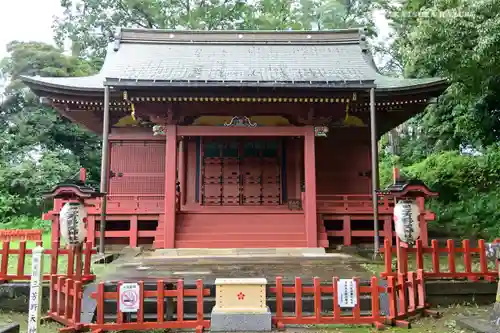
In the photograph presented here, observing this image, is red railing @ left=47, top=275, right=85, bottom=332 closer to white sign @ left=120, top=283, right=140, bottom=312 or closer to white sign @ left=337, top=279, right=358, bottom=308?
white sign @ left=120, top=283, right=140, bottom=312

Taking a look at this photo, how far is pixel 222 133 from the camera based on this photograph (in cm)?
1164

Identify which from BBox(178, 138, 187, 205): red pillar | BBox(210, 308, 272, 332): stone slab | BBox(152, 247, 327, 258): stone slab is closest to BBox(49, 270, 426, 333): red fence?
BBox(210, 308, 272, 332): stone slab

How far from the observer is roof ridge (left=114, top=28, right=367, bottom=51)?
16.1 metres

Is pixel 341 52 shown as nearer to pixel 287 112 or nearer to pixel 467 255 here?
pixel 287 112

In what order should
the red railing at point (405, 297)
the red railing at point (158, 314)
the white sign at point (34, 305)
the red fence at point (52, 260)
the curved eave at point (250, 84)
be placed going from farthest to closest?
1. the curved eave at point (250, 84)
2. the red fence at point (52, 260)
3. the red railing at point (405, 297)
4. the red railing at point (158, 314)
5. the white sign at point (34, 305)

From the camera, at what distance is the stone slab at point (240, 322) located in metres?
5.30

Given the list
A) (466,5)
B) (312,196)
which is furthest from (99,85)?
(466,5)

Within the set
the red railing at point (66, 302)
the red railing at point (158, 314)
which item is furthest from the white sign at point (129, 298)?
the red railing at point (66, 302)

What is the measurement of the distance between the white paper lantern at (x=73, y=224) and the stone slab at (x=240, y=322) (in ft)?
8.91

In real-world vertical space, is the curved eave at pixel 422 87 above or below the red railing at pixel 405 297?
above

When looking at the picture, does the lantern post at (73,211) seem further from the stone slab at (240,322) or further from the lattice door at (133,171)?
the lattice door at (133,171)

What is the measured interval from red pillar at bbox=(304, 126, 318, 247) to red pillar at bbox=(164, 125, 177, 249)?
3.78 m

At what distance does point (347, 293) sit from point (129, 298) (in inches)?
117

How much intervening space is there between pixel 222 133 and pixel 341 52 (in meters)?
6.79
